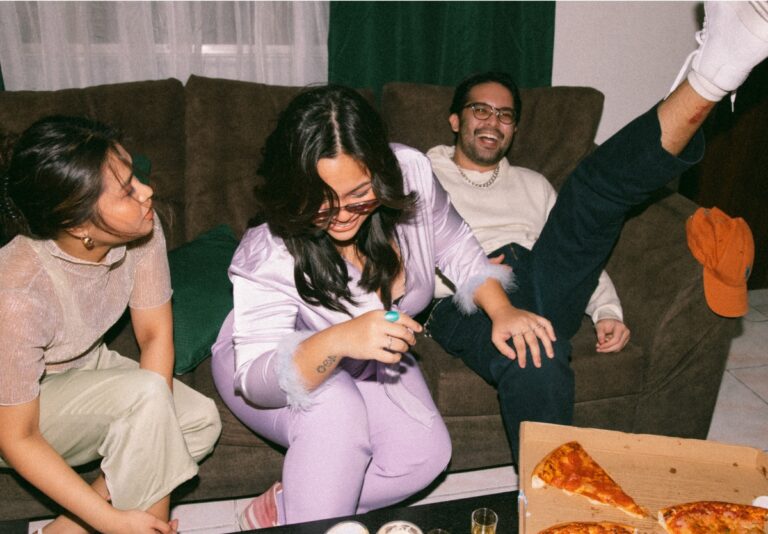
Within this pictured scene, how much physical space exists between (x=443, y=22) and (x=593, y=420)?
162 cm

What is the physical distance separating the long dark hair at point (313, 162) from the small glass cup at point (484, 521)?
610mm

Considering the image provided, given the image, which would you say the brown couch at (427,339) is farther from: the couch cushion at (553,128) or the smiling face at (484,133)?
the smiling face at (484,133)

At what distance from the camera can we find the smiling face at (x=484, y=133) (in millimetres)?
2211

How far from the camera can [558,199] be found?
Result: 178 cm

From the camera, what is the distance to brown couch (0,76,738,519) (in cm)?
187

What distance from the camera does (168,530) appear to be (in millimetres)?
1422

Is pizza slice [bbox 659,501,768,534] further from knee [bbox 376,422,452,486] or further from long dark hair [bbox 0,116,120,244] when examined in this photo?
long dark hair [bbox 0,116,120,244]

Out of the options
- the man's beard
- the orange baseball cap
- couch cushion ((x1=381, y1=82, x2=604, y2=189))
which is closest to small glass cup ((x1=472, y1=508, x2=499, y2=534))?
the orange baseball cap


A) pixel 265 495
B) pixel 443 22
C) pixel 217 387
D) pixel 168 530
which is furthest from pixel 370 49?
pixel 168 530

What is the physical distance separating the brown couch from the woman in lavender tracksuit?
0.58 feet

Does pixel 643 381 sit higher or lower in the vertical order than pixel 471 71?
lower

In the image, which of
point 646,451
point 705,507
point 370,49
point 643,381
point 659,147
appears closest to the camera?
point 705,507

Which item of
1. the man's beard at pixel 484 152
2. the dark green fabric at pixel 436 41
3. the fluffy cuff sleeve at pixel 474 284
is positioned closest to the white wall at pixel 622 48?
the dark green fabric at pixel 436 41

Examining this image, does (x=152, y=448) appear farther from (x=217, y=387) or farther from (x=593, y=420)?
(x=593, y=420)
